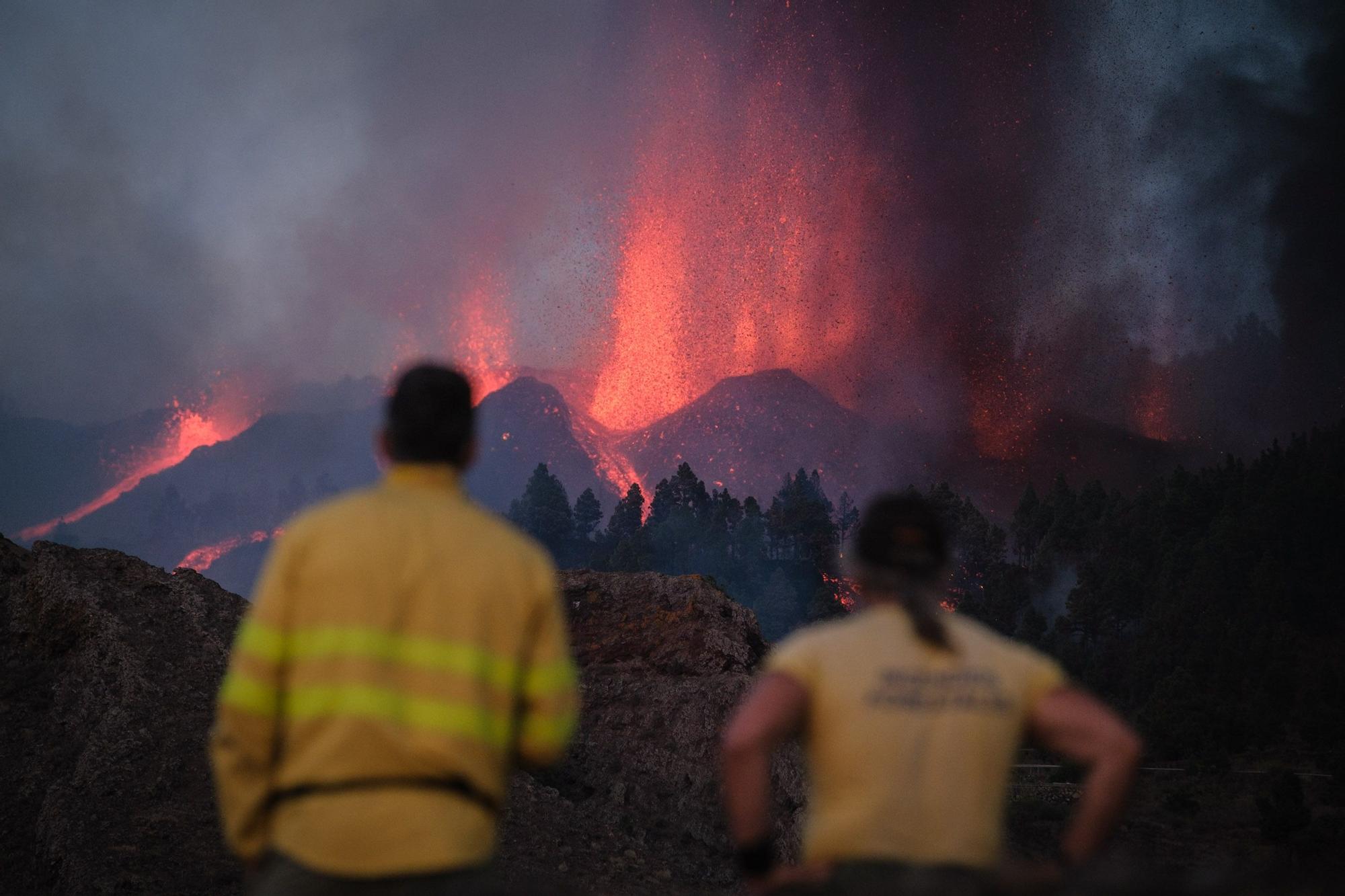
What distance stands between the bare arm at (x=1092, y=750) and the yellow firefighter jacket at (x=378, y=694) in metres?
1.45

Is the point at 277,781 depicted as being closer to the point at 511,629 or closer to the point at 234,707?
the point at 234,707

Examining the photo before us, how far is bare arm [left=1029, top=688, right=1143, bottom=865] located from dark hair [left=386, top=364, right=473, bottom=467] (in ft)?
6.26

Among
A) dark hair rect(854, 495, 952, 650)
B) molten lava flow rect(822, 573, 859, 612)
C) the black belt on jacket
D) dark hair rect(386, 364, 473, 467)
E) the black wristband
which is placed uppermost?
dark hair rect(386, 364, 473, 467)

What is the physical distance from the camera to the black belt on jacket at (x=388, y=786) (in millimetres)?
2557

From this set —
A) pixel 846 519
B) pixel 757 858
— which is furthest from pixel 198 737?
pixel 846 519

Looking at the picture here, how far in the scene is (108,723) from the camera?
9.15 metres

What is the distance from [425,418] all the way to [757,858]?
1.62 m

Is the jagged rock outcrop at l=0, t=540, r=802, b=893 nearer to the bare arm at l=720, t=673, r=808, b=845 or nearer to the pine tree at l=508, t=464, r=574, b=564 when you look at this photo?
the bare arm at l=720, t=673, r=808, b=845

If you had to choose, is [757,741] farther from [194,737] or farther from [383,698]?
[194,737]

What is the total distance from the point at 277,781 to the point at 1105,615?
75856 mm

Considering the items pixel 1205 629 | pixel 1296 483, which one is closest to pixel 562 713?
pixel 1205 629

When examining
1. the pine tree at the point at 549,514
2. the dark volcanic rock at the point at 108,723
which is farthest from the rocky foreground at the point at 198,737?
the pine tree at the point at 549,514

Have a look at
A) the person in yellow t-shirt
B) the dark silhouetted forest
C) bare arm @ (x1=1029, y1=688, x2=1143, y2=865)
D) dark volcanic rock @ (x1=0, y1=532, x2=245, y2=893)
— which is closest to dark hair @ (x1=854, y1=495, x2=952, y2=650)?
the person in yellow t-shirt

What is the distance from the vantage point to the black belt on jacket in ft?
8.39
